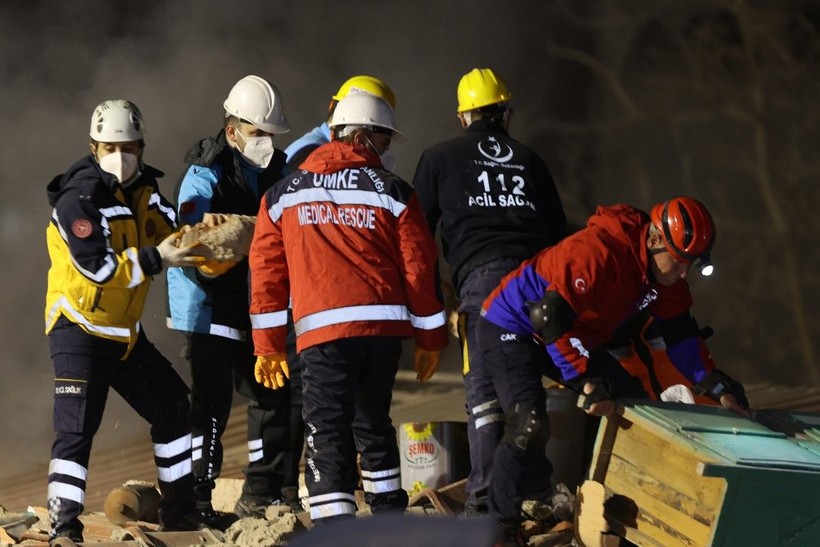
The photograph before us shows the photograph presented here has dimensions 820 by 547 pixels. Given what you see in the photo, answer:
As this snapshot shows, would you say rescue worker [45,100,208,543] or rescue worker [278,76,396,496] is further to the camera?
rescue worker [278,76,396,496]

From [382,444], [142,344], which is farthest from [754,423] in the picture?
[142,344]

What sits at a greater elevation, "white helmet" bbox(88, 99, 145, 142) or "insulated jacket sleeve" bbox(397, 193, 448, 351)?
"white helmet" bbox(88, 99, 145, 142)

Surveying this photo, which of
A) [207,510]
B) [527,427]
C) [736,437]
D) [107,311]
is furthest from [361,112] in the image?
[736,437]

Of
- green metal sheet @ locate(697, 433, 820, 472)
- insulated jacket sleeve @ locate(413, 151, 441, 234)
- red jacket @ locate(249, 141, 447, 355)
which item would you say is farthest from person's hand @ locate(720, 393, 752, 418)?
insulated jacket sleeve @ locate(413, 151, 441, 234)

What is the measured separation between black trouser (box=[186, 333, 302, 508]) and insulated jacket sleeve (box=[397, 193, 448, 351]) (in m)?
1.00

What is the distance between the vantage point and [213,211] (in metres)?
6.41

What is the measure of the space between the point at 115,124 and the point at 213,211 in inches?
27.9

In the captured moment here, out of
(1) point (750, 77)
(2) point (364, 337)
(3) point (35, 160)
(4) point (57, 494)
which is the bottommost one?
(4) point (57, 494)

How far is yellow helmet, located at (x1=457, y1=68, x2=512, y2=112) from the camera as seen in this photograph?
21.5 feet

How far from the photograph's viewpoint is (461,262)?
250 inches

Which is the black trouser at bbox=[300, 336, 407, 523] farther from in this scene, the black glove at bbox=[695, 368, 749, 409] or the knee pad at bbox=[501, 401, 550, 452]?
the black glove at bbox=[695, 368, 749, 409]

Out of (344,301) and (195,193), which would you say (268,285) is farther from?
(195,193)

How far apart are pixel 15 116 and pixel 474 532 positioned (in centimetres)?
838

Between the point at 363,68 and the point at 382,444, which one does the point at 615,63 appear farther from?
the point at 382,444
